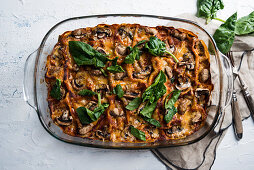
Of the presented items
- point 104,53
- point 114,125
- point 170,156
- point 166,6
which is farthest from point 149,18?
point 170,156

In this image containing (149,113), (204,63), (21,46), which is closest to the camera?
(149,113)

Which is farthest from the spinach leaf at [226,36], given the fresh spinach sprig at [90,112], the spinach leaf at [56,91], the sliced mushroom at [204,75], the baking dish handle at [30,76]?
the baking dish handle at [30,76]

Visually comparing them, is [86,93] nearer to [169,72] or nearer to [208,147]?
[169,72]

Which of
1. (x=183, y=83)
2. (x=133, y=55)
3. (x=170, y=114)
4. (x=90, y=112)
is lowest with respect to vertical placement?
(x=170, y=114)

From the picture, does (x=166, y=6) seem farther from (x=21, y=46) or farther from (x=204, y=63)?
(x=21, y=46)

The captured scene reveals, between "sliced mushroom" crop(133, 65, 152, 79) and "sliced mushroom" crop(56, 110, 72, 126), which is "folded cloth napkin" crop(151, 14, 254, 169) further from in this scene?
"sliced mushroom" crop(56, 110, 72, 126)

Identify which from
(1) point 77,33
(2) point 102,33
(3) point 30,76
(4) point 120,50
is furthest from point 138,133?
(3) point 30,76
